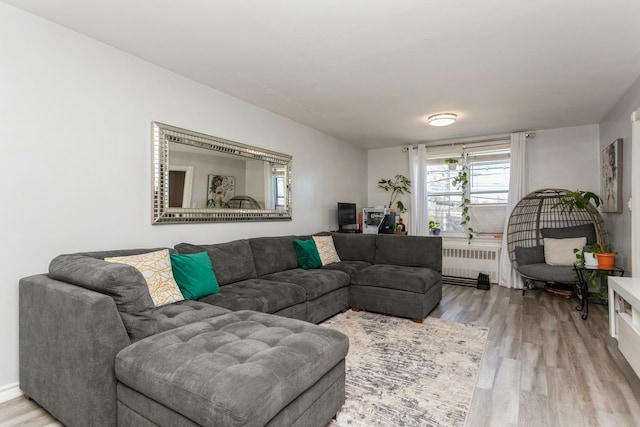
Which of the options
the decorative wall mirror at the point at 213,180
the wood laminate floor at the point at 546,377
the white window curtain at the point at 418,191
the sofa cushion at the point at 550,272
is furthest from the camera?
the white window curtain at the point at 418,191

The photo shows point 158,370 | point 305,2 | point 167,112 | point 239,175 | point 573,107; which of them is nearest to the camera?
point 158,370

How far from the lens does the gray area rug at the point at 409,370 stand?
1.84 meters

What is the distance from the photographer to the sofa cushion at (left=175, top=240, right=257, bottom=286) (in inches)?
114

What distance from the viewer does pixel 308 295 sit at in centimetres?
309

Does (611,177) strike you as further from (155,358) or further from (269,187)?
(155,358)

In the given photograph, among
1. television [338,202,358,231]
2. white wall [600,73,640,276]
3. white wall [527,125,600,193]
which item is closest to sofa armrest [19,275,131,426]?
television [338,202,358,231]

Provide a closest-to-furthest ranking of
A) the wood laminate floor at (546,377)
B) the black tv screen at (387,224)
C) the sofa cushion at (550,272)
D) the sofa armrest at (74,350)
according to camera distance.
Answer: the sofa armrest at (74,350), the wood laminate floor at (546,377), the sofa cushion at (550,272), the black tv screen at (387,224)

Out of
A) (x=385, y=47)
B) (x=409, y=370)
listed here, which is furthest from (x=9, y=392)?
(x=385, y=47)

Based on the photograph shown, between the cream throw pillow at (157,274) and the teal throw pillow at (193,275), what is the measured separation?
0.18 ft

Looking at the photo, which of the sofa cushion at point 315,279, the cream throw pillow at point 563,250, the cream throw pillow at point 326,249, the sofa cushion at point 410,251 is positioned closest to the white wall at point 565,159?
the cream throw pillow at point 563,250

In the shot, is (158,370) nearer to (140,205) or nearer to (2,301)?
(2,301)

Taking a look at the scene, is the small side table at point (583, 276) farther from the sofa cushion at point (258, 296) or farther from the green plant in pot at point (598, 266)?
the sofa cushion at point (258, 296)

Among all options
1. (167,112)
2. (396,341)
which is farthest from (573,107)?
(167,112)

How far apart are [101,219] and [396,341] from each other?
Answer: 2572 mm
